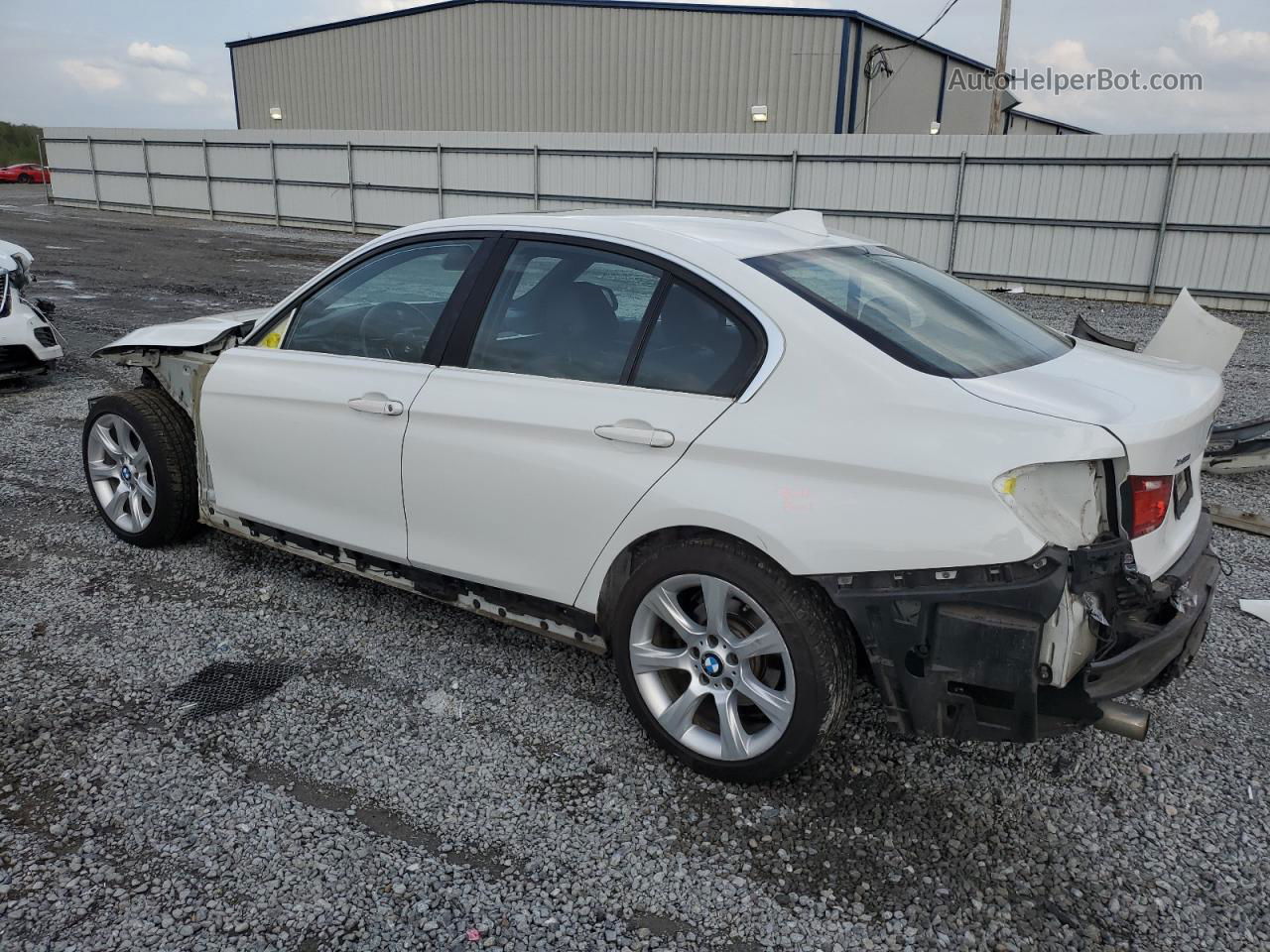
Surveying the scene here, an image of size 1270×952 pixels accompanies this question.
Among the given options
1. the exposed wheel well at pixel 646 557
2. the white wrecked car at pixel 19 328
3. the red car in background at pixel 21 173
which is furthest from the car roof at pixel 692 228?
the red car in background at pixel 21 173

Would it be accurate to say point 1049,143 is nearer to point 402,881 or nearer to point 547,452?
point 547,452

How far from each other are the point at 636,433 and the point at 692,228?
0.80 metres

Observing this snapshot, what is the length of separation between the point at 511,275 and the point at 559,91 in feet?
92.5

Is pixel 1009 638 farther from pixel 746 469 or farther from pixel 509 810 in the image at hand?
pixel 509 810

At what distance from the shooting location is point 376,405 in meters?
3.33

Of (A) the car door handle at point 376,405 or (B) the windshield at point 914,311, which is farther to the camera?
(A) the car door handle at point 376,405

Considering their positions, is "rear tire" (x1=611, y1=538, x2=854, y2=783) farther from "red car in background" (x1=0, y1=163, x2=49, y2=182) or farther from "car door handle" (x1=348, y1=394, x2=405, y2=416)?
"red car in background" (x1=0, y1=163, x2=49, y2=182)

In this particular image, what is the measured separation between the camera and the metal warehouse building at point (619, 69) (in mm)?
26438

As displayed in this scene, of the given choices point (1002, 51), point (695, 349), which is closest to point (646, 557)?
point (695, 349)

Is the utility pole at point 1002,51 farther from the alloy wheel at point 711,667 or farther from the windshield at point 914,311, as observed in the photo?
the alloy wheel at point 711,667

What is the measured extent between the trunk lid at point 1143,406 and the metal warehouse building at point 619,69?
24635 mm

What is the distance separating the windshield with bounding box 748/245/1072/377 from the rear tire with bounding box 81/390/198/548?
286 centimetres

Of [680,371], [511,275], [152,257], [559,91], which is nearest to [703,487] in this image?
[680,371]

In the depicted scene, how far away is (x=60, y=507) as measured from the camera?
5.10 meters
